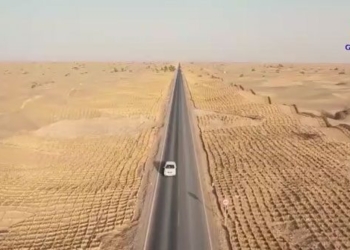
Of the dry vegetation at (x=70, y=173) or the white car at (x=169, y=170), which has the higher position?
the white car at (x=169, y=170)

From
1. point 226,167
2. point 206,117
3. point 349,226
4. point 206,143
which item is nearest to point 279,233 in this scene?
point 349,226

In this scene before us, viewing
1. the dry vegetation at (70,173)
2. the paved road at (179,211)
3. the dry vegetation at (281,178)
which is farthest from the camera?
the dry vegetation at (70,173)

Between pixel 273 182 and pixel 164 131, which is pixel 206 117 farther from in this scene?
pixel 273 182

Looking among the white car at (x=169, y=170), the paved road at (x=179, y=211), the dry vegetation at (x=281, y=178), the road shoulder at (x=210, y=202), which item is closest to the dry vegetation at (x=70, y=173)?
the paved road at (x=179, y=211)

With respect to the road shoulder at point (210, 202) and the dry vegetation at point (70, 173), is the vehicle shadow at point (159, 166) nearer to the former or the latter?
the dry vegetation at point (70, 173)

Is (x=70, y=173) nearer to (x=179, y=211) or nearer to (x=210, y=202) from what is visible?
(x=179, y=211)

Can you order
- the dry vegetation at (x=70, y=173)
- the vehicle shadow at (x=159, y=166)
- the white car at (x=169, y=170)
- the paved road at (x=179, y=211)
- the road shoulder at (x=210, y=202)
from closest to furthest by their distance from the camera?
the paved road at (x=179, y=211) < the road shoulder at (x=210, y=202) < the dry vegetation at (x=70, y=173) < the white car at (x=169, y=170) < the vehicle shadow at (x=159, y=166)

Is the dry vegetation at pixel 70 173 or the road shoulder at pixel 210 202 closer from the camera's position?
the road shoulder at pixel 210 202
